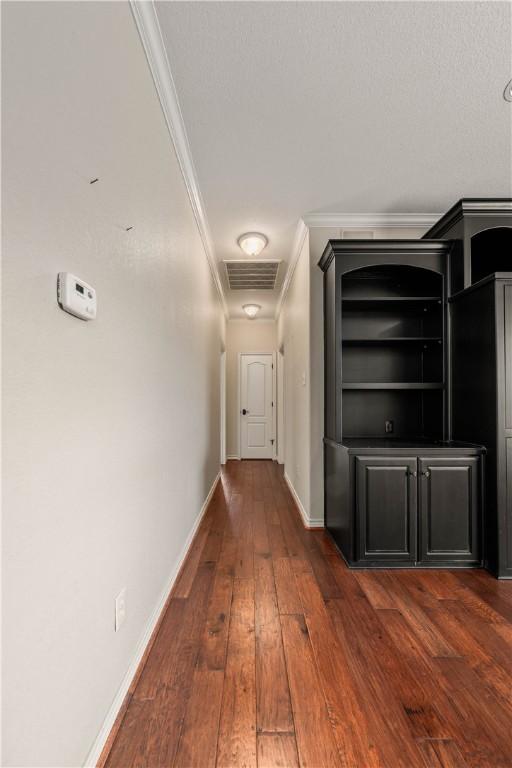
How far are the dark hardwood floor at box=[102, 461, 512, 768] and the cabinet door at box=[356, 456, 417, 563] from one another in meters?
0.15

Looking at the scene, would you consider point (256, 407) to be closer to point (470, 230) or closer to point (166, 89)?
point (470, 230)

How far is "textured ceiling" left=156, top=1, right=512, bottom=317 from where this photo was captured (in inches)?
68.6

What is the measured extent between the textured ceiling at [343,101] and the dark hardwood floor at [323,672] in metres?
2.77

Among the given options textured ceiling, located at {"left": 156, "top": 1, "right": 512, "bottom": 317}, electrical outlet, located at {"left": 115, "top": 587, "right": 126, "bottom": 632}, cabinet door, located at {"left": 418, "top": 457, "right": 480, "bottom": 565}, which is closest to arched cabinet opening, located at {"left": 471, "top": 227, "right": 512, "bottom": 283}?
textured ceiling, located at {"left": 156, "top": 1, "right": 512, "bottom": 317}

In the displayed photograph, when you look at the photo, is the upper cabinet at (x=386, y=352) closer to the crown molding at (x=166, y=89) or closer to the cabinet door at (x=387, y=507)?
the cabinet door at (x=387, y=507)

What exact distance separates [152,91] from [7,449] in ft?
6.24

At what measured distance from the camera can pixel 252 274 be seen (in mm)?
5074

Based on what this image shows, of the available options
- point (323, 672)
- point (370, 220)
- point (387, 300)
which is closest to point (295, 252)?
point (370, 220)

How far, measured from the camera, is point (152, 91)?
190 cm

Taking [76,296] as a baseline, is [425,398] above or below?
below

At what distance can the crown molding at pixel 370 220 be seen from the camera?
3523mm

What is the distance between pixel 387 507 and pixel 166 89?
110 inches

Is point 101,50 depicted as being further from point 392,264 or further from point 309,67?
point 392,264

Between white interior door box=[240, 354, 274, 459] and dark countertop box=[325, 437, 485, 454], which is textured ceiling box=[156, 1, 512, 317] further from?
white interior door box=[240, 354, 274, 459]
